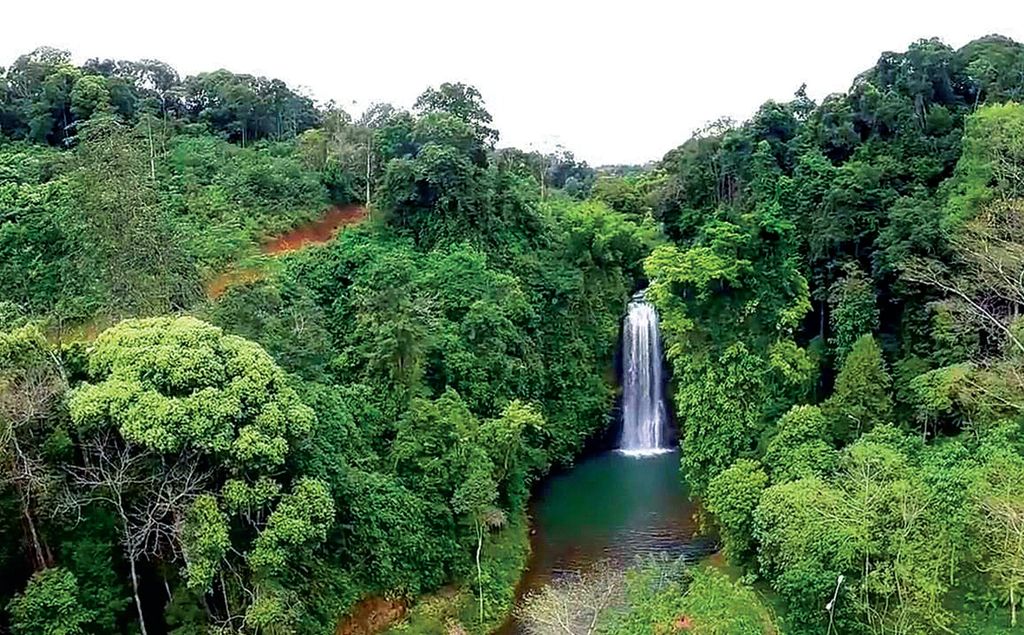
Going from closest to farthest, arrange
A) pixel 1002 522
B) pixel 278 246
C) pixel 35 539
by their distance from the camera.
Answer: pixel 35 539, pixel 1002 522, pixel 278 246

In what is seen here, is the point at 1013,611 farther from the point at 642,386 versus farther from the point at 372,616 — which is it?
the point at 642,386

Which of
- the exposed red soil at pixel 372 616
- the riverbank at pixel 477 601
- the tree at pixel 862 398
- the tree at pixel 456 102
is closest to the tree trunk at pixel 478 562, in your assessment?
the riverbank at pixel 477 601

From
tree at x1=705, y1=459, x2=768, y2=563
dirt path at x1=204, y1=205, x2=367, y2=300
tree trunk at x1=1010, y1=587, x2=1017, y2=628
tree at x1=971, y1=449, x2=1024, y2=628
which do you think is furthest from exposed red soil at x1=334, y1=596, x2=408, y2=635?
tree trunk at x1=1010, y1=587, x2=1017, y2=628

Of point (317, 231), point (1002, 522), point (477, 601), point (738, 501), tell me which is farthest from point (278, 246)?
point (1002, 522)

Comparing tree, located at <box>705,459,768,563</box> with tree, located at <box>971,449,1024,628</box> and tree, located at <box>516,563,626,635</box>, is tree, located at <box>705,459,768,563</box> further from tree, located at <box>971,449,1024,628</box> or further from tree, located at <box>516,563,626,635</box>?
tree, located at <box>971,449,1024,628</box>

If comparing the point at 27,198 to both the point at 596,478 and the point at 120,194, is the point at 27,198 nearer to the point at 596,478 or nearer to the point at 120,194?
the point at 120,194

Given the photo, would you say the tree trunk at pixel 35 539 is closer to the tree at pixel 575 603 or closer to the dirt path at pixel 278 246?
the dirt path at pixel 278 246
